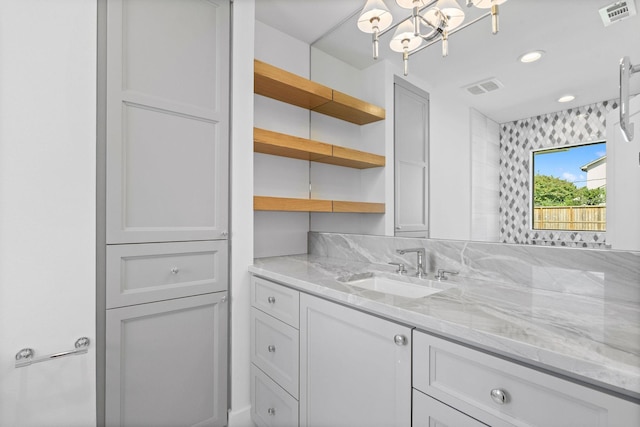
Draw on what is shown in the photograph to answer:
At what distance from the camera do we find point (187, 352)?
1.46 m

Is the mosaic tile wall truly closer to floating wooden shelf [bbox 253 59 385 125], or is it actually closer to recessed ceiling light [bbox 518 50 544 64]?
recessed ceiling light [bbox 518 50 544 64]

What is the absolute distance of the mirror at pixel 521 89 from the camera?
103 centimetres

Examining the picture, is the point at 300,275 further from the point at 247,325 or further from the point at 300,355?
the point at 247,325

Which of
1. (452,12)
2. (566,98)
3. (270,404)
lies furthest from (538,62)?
(270,404)

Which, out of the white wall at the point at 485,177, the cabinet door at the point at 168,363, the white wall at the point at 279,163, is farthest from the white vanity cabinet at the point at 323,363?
the white wall at the point at 485,177

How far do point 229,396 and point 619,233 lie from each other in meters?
1.81

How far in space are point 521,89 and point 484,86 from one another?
0.15 meters

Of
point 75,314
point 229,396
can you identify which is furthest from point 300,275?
point 75,314

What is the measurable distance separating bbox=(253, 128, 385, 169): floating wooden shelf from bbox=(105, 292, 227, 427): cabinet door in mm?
862

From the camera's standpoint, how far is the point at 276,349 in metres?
1.49

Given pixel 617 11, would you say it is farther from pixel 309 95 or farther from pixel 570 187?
pixel 309 95

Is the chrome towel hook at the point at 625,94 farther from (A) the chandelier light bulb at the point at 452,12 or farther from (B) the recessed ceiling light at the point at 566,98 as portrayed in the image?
(A) the chandelier light bulb at the point at 452,12

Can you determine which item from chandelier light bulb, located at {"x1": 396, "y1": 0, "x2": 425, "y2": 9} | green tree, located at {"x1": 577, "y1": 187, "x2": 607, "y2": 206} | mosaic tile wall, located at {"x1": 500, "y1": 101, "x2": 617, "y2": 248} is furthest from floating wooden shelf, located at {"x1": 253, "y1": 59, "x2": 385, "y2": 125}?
green tree, located at {"x1": 577, "y1": 187, "x2": 607, "y2": 206}

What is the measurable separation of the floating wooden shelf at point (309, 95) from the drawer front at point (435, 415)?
1.41 metres
